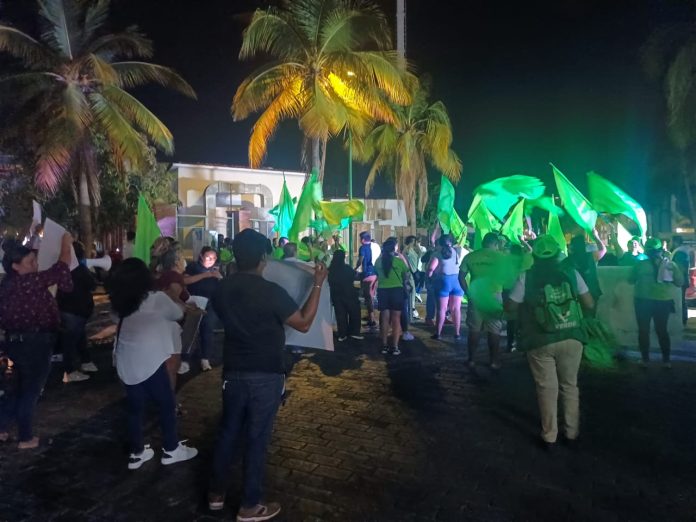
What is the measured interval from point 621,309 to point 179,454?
686 cm

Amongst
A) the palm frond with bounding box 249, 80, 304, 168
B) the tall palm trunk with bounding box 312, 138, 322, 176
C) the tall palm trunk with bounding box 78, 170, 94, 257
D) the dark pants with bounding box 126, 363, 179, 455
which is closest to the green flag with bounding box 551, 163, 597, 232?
the dark pants with bounding box 126, 363, 179, 455

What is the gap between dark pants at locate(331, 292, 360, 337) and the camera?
1004 centimetres

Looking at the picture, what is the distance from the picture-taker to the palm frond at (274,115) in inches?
670

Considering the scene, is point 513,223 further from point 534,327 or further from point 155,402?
point 155,402

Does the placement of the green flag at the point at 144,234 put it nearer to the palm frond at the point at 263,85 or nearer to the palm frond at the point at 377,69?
the palm frond at the point at 263,85

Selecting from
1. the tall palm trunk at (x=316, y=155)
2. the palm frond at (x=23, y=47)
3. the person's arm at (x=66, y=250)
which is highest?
the palm frond at (x=23, y=47)

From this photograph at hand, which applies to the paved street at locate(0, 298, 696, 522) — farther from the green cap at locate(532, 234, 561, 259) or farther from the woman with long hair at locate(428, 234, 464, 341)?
the woman with long hair at locate(428, 234, 464, 341)

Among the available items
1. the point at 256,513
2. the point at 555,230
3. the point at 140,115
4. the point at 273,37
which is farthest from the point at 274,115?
the point at 256,513

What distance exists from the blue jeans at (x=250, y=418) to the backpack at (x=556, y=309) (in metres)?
2.38

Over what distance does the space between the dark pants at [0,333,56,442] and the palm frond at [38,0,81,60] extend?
15.6 meters

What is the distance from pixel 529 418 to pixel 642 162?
27.8 meters

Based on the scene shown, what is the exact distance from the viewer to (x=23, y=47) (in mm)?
16875

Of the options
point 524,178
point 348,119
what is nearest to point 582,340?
point 524,178

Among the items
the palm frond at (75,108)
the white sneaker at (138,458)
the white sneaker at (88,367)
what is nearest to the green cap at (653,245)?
the white sneaker at (138,458)
